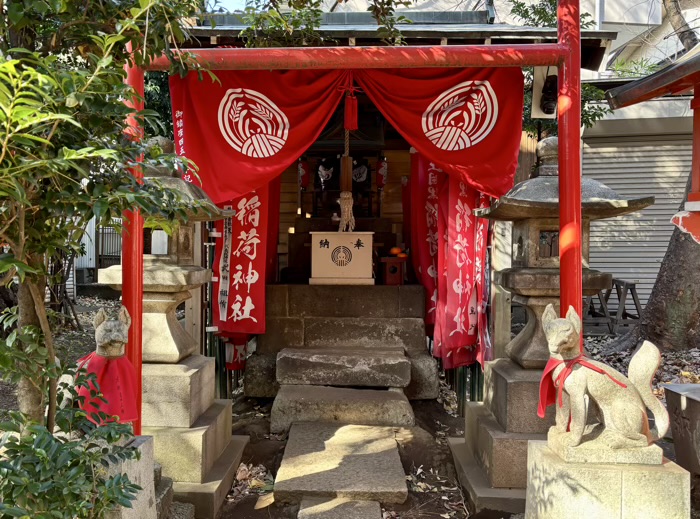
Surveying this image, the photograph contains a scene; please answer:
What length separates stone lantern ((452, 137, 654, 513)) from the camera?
Result: 4207 mm

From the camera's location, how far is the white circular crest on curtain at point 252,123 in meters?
5.54

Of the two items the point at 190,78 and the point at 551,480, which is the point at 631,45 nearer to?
A: the point at 190,78

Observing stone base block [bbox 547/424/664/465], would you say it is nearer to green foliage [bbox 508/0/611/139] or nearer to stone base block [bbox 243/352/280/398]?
stone base block [bbox 243/352/280/398]

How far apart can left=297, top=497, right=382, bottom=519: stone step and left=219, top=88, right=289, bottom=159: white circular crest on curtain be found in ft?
11.3

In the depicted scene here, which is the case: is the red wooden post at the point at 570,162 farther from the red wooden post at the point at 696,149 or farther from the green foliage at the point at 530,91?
the green foliage at the point at 530,91

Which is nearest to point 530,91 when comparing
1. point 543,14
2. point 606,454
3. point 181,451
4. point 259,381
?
point 543,14

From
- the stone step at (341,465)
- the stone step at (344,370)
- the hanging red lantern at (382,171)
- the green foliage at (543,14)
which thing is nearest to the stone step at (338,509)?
the stone step at (341,465)

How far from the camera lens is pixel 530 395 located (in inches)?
167

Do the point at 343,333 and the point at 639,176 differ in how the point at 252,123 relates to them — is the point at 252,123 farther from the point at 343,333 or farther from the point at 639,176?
the point at 639,176

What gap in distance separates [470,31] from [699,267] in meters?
5.61

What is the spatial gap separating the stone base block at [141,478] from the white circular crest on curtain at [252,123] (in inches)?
129

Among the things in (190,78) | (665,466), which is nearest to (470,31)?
(190,78)

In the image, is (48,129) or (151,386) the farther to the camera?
(151,386)

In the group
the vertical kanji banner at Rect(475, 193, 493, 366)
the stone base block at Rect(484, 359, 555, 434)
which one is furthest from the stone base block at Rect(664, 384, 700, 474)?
the vertical kanji banner at Rect(475, 193, 493, 366)
